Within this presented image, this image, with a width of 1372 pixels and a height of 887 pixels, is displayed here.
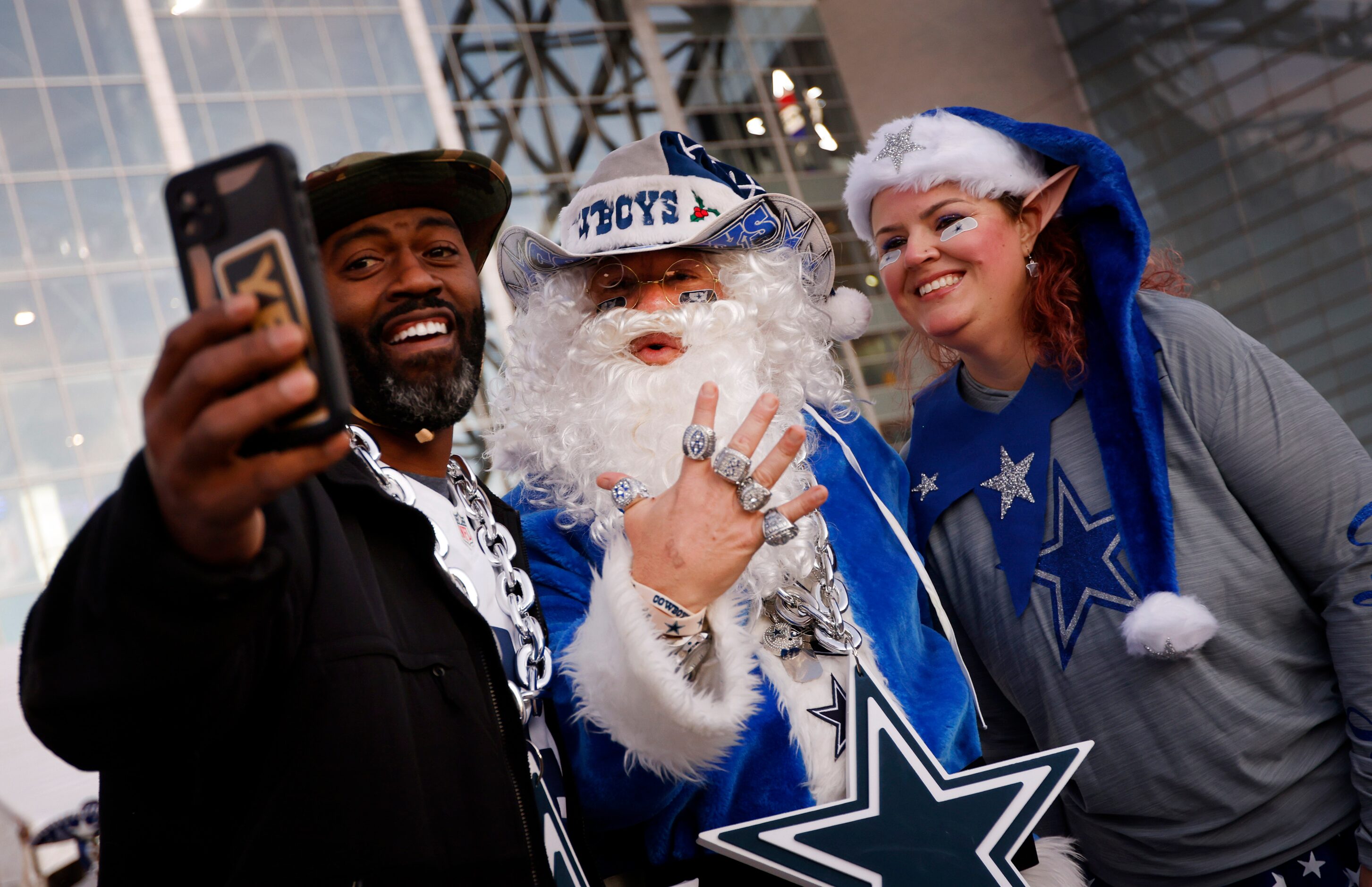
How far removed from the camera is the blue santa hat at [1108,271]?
2072 mm

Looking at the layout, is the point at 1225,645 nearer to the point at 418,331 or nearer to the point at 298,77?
the point at 418,331

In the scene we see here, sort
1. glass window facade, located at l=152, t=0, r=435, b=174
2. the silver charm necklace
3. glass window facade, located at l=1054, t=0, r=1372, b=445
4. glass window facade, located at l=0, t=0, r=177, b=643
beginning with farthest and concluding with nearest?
glass window facade, located at l=152, t=0, r=435, b=174, glass window facade, located at l=0, t=0, r=177, b=643, glass window facade, located at l=1054, t=0, r=1372, b=445, the silver charm necklace

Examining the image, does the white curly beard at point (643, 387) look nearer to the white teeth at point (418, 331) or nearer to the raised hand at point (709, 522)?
the raised hand at point (709, 522)

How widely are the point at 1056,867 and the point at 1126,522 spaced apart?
763 mm

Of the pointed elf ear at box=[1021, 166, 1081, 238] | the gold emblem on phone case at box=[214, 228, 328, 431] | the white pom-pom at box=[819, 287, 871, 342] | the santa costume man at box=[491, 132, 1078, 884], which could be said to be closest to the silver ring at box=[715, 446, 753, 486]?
the santa costume man at box=[491, 132, 1078, 884]

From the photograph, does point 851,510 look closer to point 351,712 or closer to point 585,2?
point 351,712

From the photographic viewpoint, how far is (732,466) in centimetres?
163

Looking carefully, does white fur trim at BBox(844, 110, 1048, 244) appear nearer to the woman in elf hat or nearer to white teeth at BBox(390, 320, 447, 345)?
the woman in elf hat

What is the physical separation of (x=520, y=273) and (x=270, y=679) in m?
1.43

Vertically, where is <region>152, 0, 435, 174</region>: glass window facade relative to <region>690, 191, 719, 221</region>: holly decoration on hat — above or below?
above

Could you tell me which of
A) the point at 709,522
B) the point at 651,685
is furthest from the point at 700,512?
the point at 651,685

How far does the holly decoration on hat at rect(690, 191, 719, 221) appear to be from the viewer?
2.26m

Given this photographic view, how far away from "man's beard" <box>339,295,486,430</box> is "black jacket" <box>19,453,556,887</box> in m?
0.21

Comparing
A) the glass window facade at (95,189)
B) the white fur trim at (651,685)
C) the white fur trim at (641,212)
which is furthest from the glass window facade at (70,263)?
the white fur trim at (651,685)
